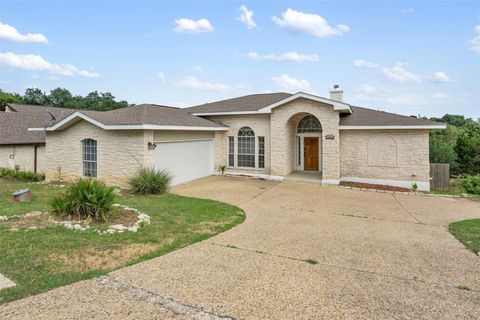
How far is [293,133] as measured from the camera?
17.5 m

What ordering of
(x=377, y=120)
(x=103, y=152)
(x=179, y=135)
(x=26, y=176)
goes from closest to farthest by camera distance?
1. (x=103, y=152)
2. (x=179, y=135)
3. (x=377, y=120)
4. (x=26, y=176)

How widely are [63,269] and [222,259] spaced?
2.72 meters

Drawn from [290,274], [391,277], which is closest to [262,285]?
[290,274]

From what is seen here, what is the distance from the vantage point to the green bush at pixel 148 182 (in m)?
11.8

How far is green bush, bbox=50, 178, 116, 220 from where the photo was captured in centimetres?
765

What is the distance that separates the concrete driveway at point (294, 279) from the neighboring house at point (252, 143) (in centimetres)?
649

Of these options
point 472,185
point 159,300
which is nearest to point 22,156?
point 159,300

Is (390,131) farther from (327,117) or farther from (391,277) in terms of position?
(391,277)

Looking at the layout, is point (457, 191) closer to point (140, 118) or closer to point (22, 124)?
point (140, 118)

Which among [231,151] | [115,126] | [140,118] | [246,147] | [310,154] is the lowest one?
[310,154]

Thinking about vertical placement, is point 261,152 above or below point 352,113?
below

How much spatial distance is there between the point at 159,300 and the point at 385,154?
14.1m

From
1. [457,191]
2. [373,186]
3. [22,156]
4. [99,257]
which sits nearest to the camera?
[99,257]

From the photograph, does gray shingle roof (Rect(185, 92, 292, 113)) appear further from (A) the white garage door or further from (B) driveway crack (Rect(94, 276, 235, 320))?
(B) driveway crack (Rect(94, 276, 235, 320))
